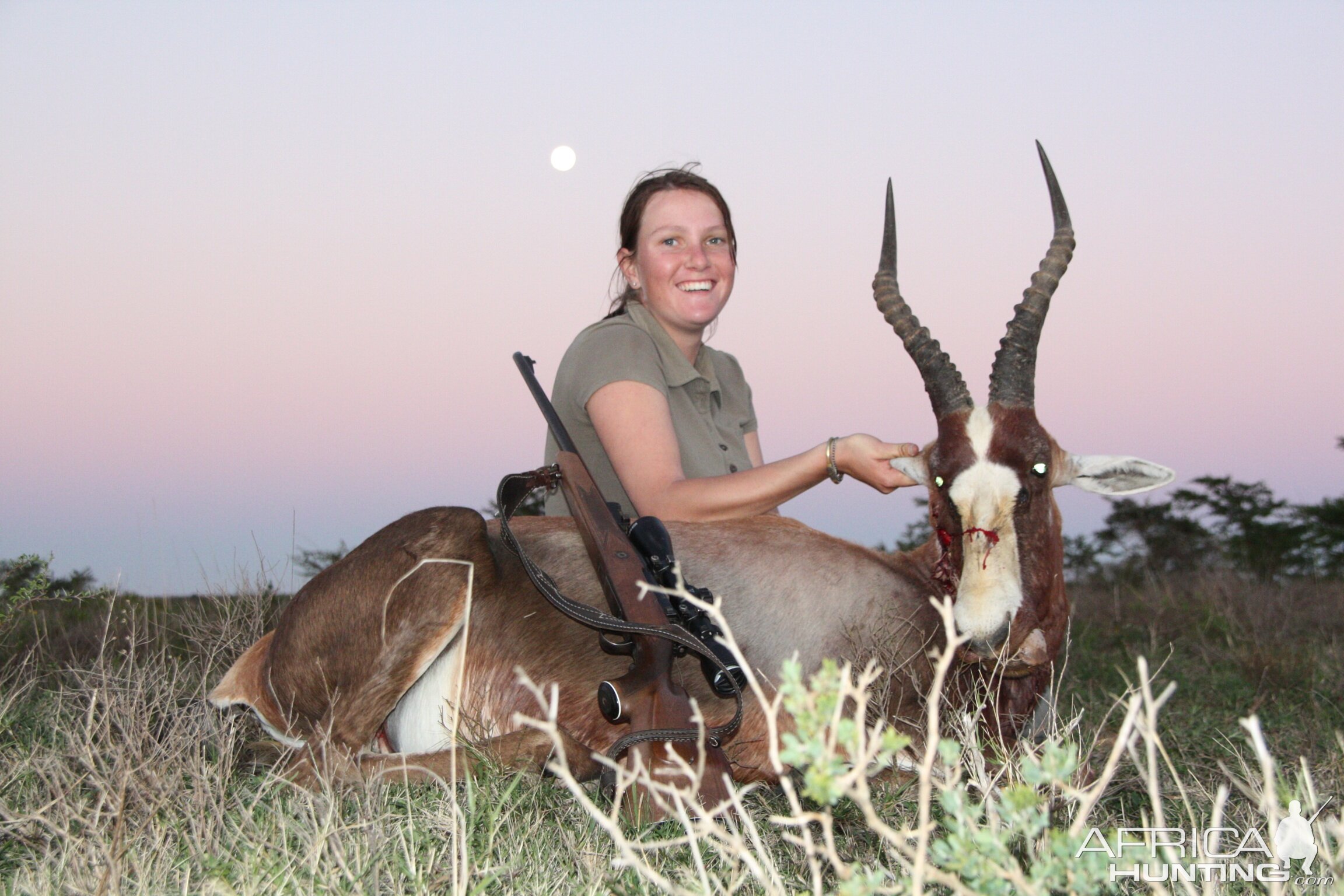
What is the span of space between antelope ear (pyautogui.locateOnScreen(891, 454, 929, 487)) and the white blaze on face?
219 mm

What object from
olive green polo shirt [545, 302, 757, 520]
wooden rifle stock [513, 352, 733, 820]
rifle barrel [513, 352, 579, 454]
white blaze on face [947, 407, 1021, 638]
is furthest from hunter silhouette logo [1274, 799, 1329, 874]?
olive green polo shirt [545, 302, 757, 520]

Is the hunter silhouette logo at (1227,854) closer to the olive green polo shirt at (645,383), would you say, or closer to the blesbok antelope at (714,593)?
the blesbok antelope at (714,593)

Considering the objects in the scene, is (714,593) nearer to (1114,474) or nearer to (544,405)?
(544,405)

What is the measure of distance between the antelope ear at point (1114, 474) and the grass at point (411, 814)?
36.9 inches

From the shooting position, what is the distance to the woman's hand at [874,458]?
3854 millimetres

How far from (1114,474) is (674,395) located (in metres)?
1.84

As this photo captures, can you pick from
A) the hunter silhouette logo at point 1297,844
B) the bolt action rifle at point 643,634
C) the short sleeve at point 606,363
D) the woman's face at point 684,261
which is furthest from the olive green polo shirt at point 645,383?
the hunter silhouette logo at point 1297,844

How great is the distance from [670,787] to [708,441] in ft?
10.8

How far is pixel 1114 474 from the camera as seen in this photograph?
13.9 feet

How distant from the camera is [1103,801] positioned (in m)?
3.22

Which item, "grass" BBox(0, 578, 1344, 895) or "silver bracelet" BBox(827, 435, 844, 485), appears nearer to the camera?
"grass" BBox(0, 578, 1344, 895)

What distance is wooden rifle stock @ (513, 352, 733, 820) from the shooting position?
2.76 metres

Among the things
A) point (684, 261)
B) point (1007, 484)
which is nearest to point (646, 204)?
point (684, 261)

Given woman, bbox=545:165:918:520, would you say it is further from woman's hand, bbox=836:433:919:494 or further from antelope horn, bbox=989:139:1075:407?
antelope horn, bbox=989:139:1075:407
